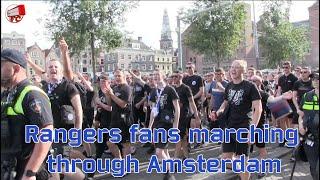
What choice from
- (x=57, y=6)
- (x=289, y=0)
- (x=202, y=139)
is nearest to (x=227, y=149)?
(x=202, y=139)

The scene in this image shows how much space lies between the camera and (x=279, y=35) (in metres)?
51.7

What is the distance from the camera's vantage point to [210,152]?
1052cm

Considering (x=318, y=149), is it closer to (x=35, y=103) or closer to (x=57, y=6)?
(x=35, y=103)

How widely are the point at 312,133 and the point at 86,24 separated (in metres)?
20.9

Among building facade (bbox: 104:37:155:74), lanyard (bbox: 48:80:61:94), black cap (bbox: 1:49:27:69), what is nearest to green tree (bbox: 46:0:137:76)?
lanyard (bbox: 48:80:61:94)

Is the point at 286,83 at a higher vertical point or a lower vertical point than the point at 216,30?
lower

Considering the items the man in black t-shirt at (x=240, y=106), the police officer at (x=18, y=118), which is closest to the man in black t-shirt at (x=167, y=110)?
the man in black t-shirt at (x=240, y=106)

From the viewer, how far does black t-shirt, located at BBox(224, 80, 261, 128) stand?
6.59 meters

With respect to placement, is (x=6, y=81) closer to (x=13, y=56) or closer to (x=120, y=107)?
(x=13, y=56)

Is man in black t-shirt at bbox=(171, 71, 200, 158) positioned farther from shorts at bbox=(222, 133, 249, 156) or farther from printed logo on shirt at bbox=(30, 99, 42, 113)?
printed logo on shirt at bbox=(30, 99, 42, 113)

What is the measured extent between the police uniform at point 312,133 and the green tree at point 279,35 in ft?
155

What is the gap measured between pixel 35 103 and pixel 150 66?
127845 mm

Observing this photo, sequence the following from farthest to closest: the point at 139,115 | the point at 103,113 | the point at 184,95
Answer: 1. the point at 139,115
2. the point at 103,113
3. the point at 184,95

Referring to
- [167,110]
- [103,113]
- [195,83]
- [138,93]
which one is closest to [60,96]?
[167,110]
